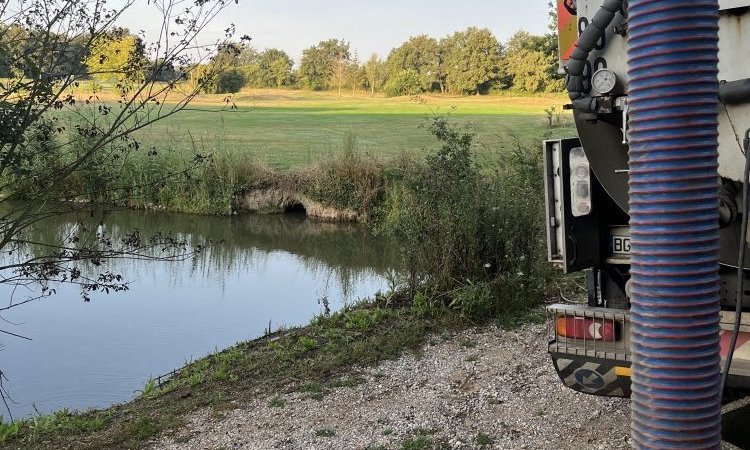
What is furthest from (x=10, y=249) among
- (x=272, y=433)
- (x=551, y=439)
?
(x=551, y=439)

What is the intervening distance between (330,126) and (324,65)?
115 feet

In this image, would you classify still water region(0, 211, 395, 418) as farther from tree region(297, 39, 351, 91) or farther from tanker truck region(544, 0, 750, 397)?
tree region(297, 39, 351, 91)

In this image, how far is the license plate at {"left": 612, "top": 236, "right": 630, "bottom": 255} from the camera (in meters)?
4.55

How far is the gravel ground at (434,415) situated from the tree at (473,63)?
147 feet

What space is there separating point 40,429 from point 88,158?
219 cm

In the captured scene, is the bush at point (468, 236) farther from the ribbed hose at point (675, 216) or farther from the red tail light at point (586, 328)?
the ribbed hose at point (675, 216)

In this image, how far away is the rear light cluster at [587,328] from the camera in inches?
158

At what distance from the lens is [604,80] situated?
3.80 m

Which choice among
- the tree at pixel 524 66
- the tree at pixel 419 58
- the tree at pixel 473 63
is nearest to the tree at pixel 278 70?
the tree at pixel 419 58

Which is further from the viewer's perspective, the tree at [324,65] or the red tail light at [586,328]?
the tree at [324,65]

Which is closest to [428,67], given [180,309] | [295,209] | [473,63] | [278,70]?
[473,63]

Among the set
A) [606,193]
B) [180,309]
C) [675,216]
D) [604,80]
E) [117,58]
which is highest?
[117,58]

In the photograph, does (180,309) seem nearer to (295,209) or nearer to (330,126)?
(295,209)

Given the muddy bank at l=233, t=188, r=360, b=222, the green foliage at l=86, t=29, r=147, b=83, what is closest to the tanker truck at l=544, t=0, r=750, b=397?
the green foliage at l=86, t=29, r=147, b=83
